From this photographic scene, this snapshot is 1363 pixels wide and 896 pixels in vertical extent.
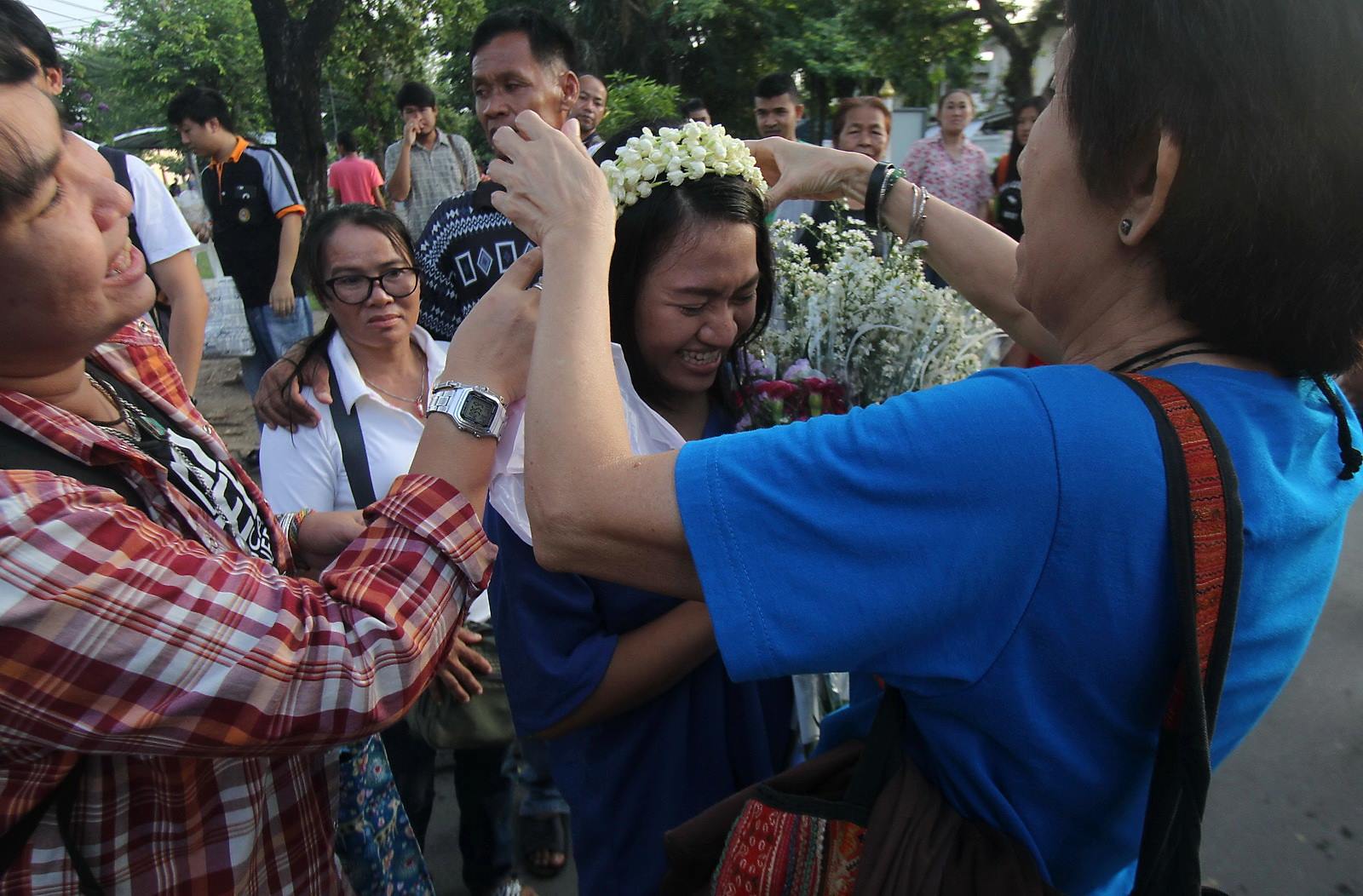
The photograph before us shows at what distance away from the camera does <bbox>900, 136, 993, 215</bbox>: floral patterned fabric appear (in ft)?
20.5

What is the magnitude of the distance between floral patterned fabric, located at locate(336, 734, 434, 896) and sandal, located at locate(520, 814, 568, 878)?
1.18 m

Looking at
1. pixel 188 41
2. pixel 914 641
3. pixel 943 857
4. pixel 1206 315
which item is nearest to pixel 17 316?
pixel 914 641

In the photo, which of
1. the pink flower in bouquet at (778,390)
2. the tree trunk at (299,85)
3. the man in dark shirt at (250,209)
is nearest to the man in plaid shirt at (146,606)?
the pink flower in bouquet at (778,390)

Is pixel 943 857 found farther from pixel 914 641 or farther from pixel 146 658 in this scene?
pixel 146 658

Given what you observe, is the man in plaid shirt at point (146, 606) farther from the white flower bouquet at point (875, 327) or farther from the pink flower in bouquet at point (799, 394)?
the white flower bouquet at point (875, 327)

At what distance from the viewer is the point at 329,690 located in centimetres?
97

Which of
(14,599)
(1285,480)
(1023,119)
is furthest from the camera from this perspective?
Result: (1023,119)

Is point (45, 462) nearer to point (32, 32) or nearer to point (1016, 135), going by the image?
point (32, 32)

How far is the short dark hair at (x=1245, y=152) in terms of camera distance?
0.84 meters

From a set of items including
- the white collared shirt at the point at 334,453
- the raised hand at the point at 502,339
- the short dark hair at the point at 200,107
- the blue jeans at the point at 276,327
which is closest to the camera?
the raised hand at the point at 502,339

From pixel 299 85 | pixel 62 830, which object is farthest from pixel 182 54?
pixel 62 830

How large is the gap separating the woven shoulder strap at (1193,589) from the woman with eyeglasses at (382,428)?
1.67m

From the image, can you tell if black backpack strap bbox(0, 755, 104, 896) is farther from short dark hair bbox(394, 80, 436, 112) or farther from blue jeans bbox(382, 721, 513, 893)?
short dark hair bbox(394, 80, 436, 112)

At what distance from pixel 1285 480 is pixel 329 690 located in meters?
1.11
